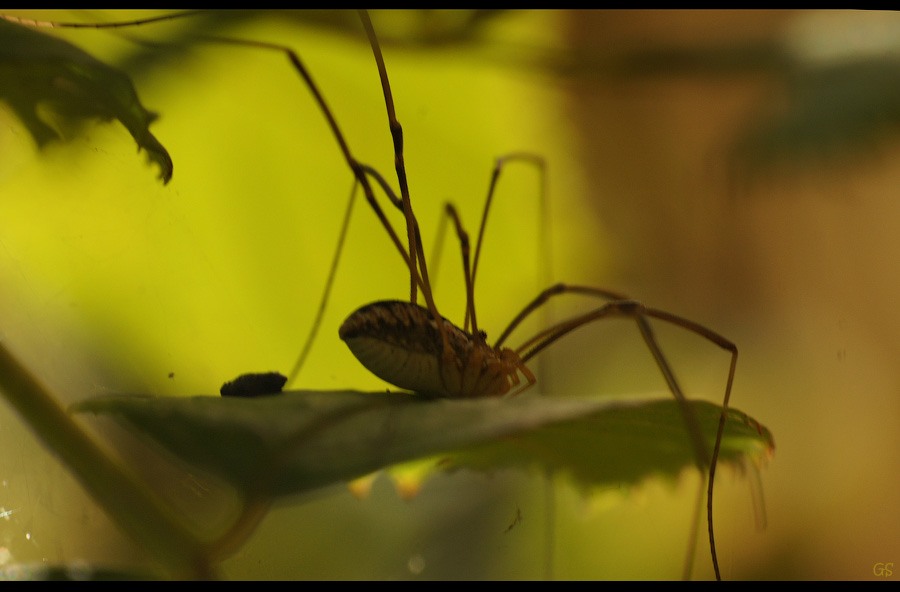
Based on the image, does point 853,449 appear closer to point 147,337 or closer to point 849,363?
point 849,363

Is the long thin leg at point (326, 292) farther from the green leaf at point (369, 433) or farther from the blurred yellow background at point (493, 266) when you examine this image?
the green leaf at point (369, 433)

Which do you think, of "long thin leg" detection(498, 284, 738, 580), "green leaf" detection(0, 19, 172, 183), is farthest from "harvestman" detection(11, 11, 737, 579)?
"green leaf" detection(0, 19, 172, 183)

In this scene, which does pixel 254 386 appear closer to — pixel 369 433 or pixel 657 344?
pixel 369 433

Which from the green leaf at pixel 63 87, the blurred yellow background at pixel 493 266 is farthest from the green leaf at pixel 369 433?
the green leaf at pixel 63 87

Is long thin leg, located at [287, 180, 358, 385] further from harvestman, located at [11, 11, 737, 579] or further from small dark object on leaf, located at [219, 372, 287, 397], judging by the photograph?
small dark object on leaf, located at [219, 372, 287, 397]

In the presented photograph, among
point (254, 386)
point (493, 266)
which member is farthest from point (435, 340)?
point (493, 266)

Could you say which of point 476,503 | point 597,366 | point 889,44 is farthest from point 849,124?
point 476,503
